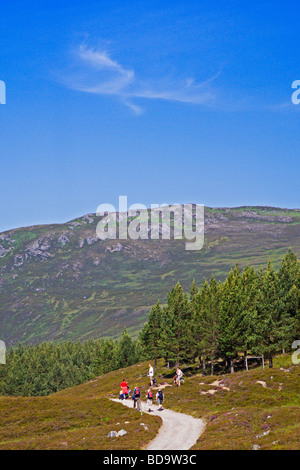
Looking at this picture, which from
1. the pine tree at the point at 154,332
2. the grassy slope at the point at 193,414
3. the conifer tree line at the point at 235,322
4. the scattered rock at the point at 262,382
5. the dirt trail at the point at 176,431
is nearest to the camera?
the grassy slope at the point at 193,414

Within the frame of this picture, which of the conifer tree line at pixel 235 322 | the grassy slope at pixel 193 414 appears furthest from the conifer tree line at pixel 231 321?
the grassy slope at pixel 193 414

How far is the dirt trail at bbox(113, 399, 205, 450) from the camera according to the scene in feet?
113

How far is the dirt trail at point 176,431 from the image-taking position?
34.6 meters

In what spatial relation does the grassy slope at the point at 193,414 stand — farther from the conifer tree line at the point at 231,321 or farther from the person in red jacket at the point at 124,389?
the conifer tree line at the point at 231,321

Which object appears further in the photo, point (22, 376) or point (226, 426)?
point (22, 376)

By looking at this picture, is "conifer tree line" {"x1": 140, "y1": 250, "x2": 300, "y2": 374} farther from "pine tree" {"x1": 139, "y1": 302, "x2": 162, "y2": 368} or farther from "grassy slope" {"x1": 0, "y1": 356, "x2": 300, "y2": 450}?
"grassy slope" {"x1": 0, "y1": 356, "x2": 300, "y2": 450}

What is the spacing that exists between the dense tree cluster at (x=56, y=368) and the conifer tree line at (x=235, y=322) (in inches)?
1556

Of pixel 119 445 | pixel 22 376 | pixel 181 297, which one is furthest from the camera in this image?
pixel 22 376

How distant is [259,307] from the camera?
74438 millimetres

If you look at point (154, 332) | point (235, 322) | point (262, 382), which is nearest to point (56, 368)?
point (154, 332)
